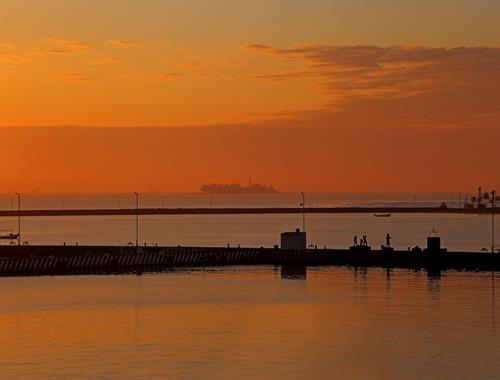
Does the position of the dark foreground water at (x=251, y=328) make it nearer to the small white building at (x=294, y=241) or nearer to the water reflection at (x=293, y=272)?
the water reflection at (x=293, y=272)

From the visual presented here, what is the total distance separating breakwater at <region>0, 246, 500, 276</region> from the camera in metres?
92.8

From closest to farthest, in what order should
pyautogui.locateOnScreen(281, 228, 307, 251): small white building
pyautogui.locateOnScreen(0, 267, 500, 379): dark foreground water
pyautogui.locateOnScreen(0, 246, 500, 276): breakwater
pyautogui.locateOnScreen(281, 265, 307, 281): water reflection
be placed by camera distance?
pyautogui.locateOnScreen(0, 267, 500, 379): dark foreground water, pyautogui.locateOnScreen(281, 265, 307, 281): water reflection, pyautogui.locateOnScreen(0, 246, 500, 276): breakwater, pyautogui.locateOnScreen(281, 228, 307, 251): small white building

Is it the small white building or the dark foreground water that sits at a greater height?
the small white building

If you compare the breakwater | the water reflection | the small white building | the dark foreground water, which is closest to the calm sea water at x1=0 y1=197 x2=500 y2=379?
the dark foreground water

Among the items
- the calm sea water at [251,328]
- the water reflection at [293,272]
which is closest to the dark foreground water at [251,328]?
the calm sea water at [251,328]

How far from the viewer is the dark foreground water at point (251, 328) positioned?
1731 inches

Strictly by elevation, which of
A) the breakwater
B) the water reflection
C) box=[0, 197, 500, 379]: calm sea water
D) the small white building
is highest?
the small white building

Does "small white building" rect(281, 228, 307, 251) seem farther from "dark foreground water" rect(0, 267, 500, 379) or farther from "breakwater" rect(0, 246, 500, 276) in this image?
"dark foreground water" rect(0, 267, 500, 379)

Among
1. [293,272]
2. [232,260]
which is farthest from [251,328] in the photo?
[232,260]

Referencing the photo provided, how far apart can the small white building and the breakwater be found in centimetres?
240

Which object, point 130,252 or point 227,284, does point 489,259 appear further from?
point 130,252

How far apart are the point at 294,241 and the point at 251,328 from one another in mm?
51073

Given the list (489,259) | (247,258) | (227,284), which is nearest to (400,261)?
(489,259)

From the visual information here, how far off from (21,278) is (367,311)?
35.2m
